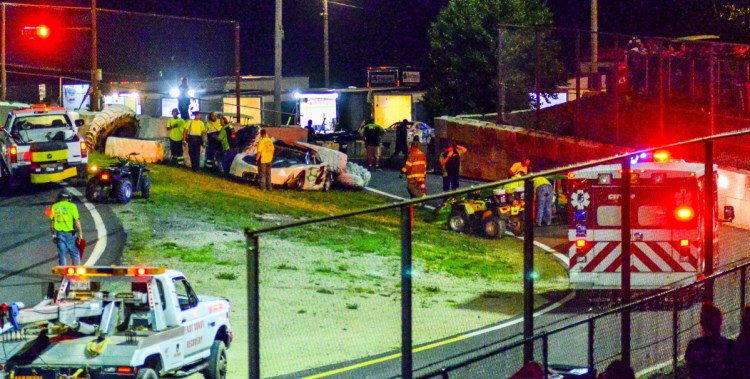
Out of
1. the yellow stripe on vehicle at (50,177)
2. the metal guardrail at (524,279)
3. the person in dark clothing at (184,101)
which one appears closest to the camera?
the metal guardrail at (524,279)

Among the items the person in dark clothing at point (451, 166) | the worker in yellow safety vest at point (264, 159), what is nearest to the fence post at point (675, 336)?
the person in dark clothing at point (451, 166)

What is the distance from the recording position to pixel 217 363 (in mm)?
12891

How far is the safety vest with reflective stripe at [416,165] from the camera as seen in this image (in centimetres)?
2717

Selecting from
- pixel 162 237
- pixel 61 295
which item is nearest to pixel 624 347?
pixel 61 295

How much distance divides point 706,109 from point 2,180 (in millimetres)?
17350

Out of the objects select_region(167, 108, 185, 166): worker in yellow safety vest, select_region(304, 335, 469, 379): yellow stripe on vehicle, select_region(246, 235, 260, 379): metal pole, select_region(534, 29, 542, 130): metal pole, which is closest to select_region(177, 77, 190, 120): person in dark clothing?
select_region(167, 108, 185, 166): worker in yellow safety vest

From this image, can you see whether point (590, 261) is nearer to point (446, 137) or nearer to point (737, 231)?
point (737, 231)

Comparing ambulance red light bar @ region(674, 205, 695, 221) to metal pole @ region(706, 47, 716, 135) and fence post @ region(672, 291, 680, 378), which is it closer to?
fence post @ region(672, 291, 680, 378)

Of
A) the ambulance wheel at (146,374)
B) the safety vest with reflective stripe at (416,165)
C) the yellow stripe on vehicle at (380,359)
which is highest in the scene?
the safety vest with reflective stripe at (416,165)

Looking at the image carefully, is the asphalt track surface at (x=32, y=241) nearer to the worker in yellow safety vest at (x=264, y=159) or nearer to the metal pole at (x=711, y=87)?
the worker in yellow safety vest at (x=264, y=159)

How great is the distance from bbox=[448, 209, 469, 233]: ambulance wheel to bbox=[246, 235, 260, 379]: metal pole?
15.3 meters

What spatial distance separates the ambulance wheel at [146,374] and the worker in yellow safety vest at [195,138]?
20786 millimetres

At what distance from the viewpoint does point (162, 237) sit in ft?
69.7

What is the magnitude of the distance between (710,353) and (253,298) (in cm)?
364
